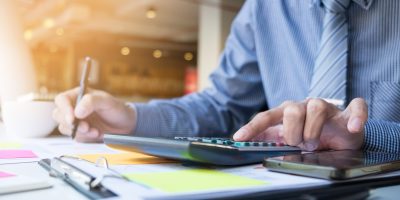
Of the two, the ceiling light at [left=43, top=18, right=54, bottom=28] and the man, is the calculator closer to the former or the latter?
the man

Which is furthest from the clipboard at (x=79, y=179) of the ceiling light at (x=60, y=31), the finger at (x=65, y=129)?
the ceiling light at (x=60, y=31)

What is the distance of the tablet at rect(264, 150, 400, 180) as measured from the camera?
341 mm

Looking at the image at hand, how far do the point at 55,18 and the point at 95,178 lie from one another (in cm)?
597

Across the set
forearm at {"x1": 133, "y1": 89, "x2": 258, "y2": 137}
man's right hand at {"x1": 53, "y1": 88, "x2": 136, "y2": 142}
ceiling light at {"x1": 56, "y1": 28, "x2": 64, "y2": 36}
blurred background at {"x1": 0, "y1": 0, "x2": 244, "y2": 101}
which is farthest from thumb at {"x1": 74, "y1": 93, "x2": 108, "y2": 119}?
ceiling light at {"x1": 56, "y1": 28, "x2": 64, "y2": 36}

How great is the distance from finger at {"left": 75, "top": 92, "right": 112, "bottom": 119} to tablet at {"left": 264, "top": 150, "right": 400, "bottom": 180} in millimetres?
410

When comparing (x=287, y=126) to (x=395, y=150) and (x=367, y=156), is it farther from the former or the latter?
(x=395, y=150)

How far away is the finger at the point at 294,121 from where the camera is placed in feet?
1.58

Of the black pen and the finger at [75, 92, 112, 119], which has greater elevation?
the black pen

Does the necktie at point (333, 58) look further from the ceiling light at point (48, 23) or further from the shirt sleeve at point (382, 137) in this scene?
the ceiling light at point (48, 23)

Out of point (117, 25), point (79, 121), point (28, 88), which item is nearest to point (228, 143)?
point (79, 121)

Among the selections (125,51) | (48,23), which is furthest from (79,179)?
(125,51)

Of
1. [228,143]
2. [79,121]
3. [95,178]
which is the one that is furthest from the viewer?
[79,121]

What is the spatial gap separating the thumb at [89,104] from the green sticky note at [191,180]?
1.25 feet

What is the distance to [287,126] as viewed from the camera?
1.61 feet
